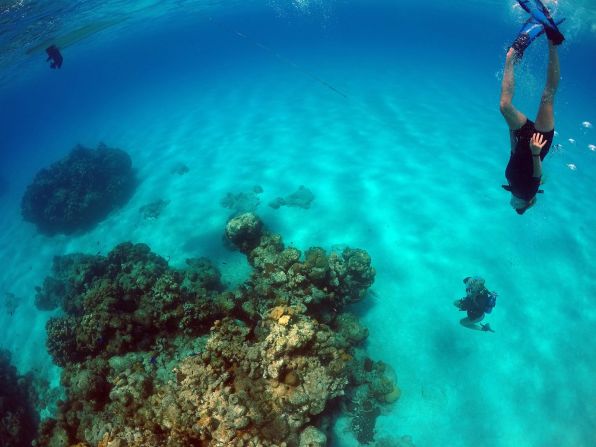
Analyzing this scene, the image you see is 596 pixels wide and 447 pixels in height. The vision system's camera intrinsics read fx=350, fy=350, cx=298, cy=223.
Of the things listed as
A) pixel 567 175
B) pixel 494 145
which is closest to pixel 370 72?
pixel 494 145

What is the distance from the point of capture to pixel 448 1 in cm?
6338

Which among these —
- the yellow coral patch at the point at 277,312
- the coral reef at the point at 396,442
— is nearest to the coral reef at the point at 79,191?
the yellow coral patch at the point at 277,312

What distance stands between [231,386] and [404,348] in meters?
4.87

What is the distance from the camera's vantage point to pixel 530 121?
5066 millimetres

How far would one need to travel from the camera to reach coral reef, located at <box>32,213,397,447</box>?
560cm

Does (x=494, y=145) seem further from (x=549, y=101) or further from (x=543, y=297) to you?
(x=549, y=101)

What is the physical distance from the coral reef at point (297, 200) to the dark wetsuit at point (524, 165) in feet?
29.8

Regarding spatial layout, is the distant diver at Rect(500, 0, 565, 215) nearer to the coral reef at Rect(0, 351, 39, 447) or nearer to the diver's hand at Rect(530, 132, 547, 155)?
the diver's hand at Rect(530, 132, 547, 155)

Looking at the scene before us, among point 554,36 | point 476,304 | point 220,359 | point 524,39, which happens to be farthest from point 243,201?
point 554,36

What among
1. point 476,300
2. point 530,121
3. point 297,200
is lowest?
point 297,200

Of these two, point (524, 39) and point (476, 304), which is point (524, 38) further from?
point (476, 304)

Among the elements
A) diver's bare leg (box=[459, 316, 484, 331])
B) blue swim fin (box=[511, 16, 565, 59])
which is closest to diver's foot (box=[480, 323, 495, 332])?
diver's bare leg (box=[459, 316, 484, 331])

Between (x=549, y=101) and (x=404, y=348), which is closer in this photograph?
(x=549, y=101)

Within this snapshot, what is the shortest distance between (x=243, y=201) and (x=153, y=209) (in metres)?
4.51
